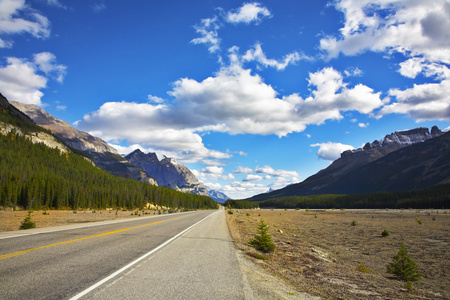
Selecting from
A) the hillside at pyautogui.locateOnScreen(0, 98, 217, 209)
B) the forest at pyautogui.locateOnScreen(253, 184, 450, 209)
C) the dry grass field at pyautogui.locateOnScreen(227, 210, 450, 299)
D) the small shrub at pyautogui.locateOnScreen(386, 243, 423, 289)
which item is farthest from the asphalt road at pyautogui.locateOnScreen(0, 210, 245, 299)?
the forest at pyautogui.locateOnScreen(253, 184, 450, 209)

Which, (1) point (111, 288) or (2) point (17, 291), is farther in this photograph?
(1) point (111, 288)

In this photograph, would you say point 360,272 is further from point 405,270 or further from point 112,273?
point 112,273

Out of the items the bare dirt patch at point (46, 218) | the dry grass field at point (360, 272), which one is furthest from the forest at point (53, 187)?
the dry grass field at point (360, 272)

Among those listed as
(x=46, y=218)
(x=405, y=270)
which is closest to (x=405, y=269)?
(x=405, y=270)

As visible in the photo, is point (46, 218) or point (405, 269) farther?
point (46, 218)

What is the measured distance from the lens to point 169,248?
35.6 feet

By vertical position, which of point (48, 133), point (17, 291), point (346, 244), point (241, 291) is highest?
point (48, 133)

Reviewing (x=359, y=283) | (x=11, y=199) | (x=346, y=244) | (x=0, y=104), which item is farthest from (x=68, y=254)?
(x=0, y=104)

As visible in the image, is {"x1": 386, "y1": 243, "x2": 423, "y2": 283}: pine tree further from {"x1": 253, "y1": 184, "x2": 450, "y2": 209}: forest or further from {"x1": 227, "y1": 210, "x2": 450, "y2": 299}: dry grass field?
{"x1": 253, "y1": 184, "x2": 450, "y2": 209}: forest

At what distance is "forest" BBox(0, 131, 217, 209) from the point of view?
66.6 metres

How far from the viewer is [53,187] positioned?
248 feet

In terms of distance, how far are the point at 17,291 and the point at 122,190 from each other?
362 ft

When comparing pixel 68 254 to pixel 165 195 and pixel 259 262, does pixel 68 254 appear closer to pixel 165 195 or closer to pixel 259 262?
pixel 259 262

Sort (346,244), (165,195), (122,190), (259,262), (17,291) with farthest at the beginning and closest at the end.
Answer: (165,195) → (122,190) → (346,244) → (259,262) → (17,291)
